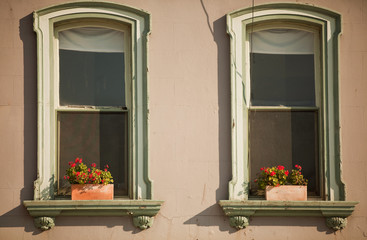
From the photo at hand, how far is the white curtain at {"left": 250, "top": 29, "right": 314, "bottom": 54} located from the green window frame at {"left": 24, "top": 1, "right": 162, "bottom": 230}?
5.65ft

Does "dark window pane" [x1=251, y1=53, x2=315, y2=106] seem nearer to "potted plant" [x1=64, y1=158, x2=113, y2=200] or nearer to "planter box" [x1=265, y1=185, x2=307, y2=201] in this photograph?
"planter box" [x1=265, y1=185, x2=307, y2=201]

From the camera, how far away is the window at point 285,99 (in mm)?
8281

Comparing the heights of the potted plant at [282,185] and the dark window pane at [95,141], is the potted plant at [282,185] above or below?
below

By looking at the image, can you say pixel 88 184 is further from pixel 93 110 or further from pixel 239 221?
pixel 239 221

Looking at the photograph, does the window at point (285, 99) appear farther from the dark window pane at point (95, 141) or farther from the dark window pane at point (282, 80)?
the dark window pane at point (95, 141)

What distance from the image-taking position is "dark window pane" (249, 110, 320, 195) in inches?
325

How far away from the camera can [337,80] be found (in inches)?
321

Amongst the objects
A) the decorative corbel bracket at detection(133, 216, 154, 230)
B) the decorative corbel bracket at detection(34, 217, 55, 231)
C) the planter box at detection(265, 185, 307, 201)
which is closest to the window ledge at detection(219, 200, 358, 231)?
the planter box at detection(265, 185, 307, 201)

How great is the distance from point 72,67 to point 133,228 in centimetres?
233

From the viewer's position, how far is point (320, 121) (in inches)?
325

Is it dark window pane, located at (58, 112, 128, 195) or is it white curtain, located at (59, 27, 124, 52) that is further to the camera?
white curtain, located at (59, 27, 124, 52)

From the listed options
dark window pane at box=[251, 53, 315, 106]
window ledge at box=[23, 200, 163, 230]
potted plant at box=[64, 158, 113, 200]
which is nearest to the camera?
window ledge at box=[23, 200, 163, 230]

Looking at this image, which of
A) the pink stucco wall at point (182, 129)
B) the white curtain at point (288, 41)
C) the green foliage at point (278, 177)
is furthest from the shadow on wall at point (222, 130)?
the white curtain at point (288, 41)

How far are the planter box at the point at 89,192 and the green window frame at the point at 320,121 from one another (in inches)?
61.6
